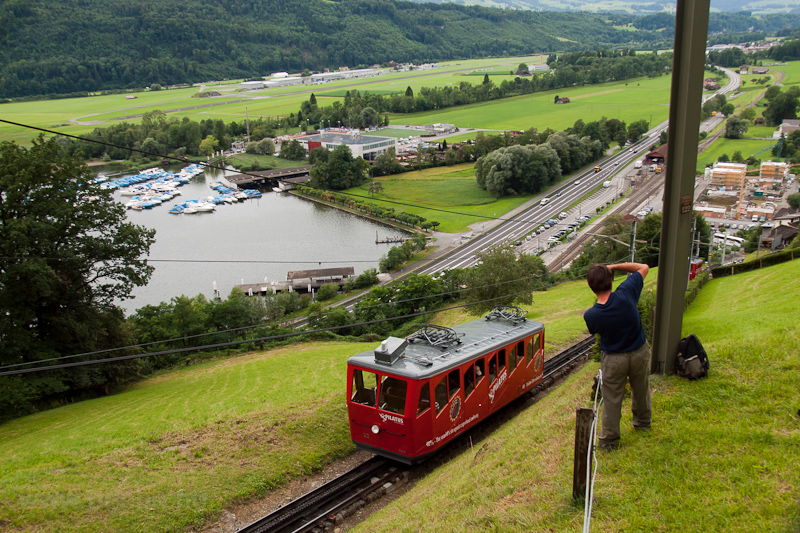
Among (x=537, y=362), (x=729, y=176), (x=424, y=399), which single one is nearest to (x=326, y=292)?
(x=537, y=362)

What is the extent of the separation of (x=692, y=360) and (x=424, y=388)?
4223mm

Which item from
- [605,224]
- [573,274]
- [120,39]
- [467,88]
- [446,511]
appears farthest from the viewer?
[120,39]

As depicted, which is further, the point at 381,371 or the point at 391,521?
the point at 381,371

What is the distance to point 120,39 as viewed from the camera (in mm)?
199875

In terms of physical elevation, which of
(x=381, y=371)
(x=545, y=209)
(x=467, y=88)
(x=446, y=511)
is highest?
(x=467, y=88)

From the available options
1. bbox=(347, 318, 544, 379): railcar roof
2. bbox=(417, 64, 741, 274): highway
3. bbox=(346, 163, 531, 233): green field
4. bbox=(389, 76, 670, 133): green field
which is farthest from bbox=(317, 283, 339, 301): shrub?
bbox=(389, 76, 670, 133): green field

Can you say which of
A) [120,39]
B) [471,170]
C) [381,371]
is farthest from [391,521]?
[120,39]

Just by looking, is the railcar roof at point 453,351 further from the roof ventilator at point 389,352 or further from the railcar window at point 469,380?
the railcar window at point 469,380

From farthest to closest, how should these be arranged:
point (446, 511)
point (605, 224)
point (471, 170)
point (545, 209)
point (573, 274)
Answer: point (471, 170), point (545, 209), point (605, 224), point (573, 274), point (446, 511)

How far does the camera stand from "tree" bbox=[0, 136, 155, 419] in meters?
18.1

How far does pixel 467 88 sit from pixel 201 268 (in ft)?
404

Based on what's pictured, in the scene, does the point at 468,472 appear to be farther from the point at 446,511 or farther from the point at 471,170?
the point at 471,170

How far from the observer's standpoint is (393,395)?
9.41 metres

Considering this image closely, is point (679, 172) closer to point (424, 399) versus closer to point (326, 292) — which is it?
point (424, 399)
